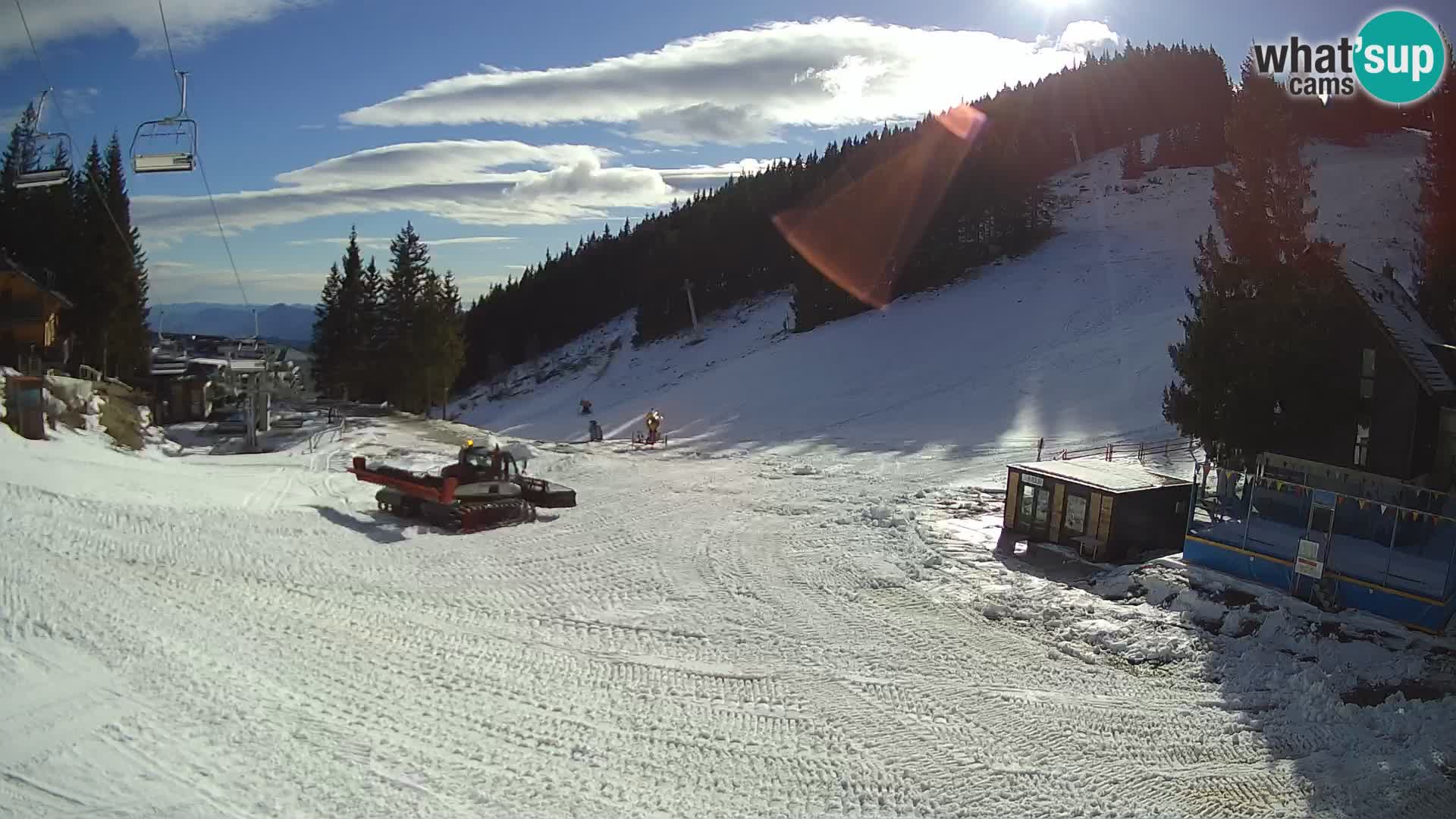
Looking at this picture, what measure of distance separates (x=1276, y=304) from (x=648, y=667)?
15.5m

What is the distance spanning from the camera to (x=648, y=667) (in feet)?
40.5

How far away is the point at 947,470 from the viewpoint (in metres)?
28.2

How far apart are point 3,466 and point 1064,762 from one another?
59.4ft

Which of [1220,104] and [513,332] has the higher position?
Answer: [1220,104]

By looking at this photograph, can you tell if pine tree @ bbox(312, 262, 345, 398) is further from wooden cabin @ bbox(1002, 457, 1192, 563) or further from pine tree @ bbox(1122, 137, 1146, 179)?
pine tree @ bbox(1122, 137, 1146, 179)

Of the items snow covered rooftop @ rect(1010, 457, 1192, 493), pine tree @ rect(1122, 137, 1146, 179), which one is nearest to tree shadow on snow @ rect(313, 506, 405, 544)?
snow covered rooftop @ rect(1010, 457, 1192, 493)

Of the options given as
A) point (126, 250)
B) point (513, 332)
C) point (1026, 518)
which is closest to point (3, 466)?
point (1026, 518)

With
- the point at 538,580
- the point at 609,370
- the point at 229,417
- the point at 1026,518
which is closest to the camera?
the point at 538,580

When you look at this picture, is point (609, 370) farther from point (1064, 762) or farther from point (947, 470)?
point (1064, 762)

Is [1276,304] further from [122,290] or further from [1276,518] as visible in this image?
[122,290]

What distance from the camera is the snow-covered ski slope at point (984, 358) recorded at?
36.2 metres

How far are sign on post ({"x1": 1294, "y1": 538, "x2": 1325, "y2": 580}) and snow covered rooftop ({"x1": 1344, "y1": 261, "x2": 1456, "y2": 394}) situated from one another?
5307mm

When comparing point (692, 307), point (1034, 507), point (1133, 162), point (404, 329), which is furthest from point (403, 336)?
point (1133, 162)

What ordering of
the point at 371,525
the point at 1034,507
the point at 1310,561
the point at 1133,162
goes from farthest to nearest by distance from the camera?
the point at 1133,162 < the point at 1034,507 < the point at 371,525 < the point at 1310,561
